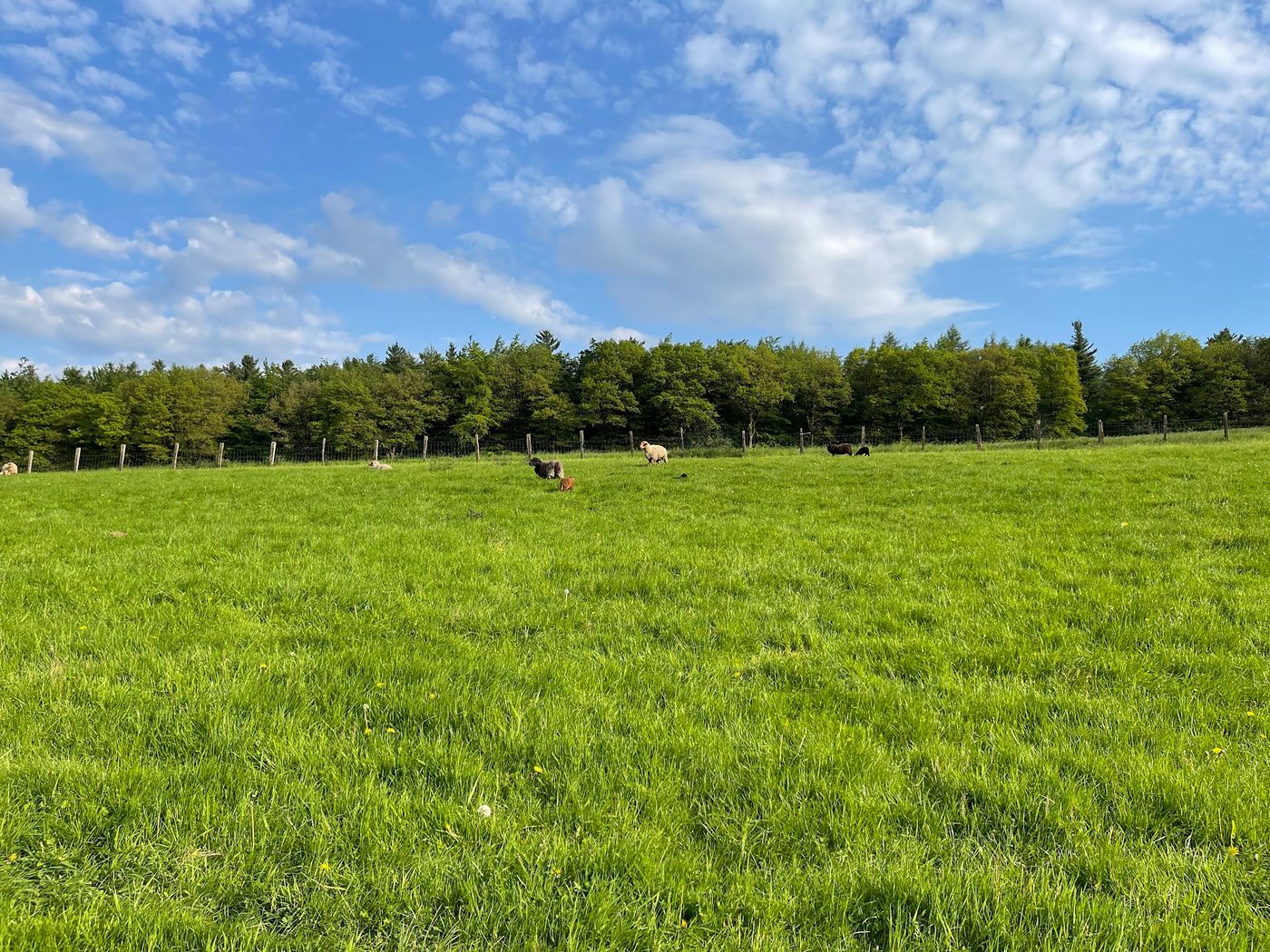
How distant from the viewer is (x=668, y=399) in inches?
2608

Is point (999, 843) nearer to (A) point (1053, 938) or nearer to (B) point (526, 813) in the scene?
(A) point (1053, 938)

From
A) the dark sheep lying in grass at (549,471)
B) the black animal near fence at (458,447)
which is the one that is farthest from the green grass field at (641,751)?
the black animal near fence at (458,447)

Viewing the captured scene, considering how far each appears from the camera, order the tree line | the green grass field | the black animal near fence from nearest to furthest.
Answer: the green grass field
the black animal near fence
the tree line

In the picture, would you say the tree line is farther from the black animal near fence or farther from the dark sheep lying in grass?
the dark sheep lying in grass

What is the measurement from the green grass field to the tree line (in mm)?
Result: 56802

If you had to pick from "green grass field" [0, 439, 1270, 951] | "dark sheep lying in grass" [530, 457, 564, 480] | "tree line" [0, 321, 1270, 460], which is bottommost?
"green grass field" [0, 439, 1270, 951]

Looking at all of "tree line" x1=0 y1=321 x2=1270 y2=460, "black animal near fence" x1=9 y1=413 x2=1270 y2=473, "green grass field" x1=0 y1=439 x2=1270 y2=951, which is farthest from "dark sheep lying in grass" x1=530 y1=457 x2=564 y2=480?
"tree line" x1=0 y1=321 x2=1270 y2=460

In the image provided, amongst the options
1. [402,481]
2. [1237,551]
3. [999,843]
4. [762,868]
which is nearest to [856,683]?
[999,843]

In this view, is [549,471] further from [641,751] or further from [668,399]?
[668,399]

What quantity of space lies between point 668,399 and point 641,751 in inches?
2504

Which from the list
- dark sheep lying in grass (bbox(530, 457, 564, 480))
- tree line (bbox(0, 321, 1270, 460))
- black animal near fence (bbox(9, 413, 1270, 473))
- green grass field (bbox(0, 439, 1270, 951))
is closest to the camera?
green grass field (bbox(0, 439, 1270, 951))

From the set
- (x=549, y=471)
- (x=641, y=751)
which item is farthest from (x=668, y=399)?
(x=641, y=751)

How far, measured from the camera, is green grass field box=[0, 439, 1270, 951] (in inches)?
95.3

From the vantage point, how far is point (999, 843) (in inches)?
110
